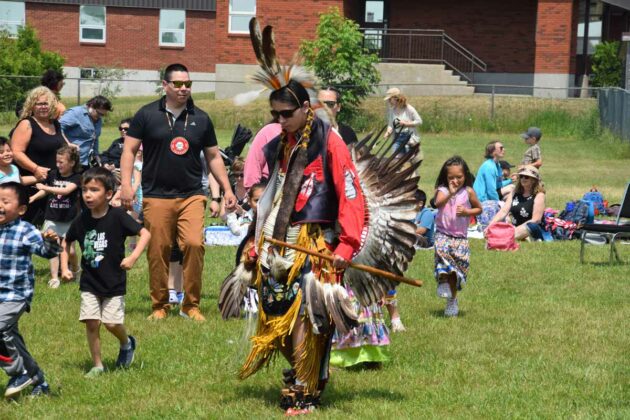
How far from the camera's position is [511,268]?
12.3 m

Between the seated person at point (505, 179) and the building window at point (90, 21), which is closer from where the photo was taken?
the seated person at point (505, 179)

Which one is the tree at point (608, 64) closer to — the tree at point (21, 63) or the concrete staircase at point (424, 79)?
the concrete staircase at point (424, 79)

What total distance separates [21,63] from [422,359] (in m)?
30.7

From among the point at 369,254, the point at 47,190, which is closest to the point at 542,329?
the point at 369,254

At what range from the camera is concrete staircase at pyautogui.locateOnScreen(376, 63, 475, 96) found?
34.5 m

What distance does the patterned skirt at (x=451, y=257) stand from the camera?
9148 mm

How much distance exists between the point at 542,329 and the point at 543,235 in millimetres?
5976

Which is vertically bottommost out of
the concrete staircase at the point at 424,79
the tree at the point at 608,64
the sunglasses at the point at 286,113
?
the sunglasses at the point at 286,113

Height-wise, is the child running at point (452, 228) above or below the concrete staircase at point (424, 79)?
below

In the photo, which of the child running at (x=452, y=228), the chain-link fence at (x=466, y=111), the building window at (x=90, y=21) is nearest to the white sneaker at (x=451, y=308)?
the child running at (x=452, y=228)

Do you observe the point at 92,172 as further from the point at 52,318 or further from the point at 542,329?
the point at 542,329

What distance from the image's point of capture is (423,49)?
121 ft

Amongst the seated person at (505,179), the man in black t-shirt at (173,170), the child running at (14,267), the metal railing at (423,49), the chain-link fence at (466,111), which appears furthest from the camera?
the metal railing at (423,49)

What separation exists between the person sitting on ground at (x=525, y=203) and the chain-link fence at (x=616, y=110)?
11.5 metres
